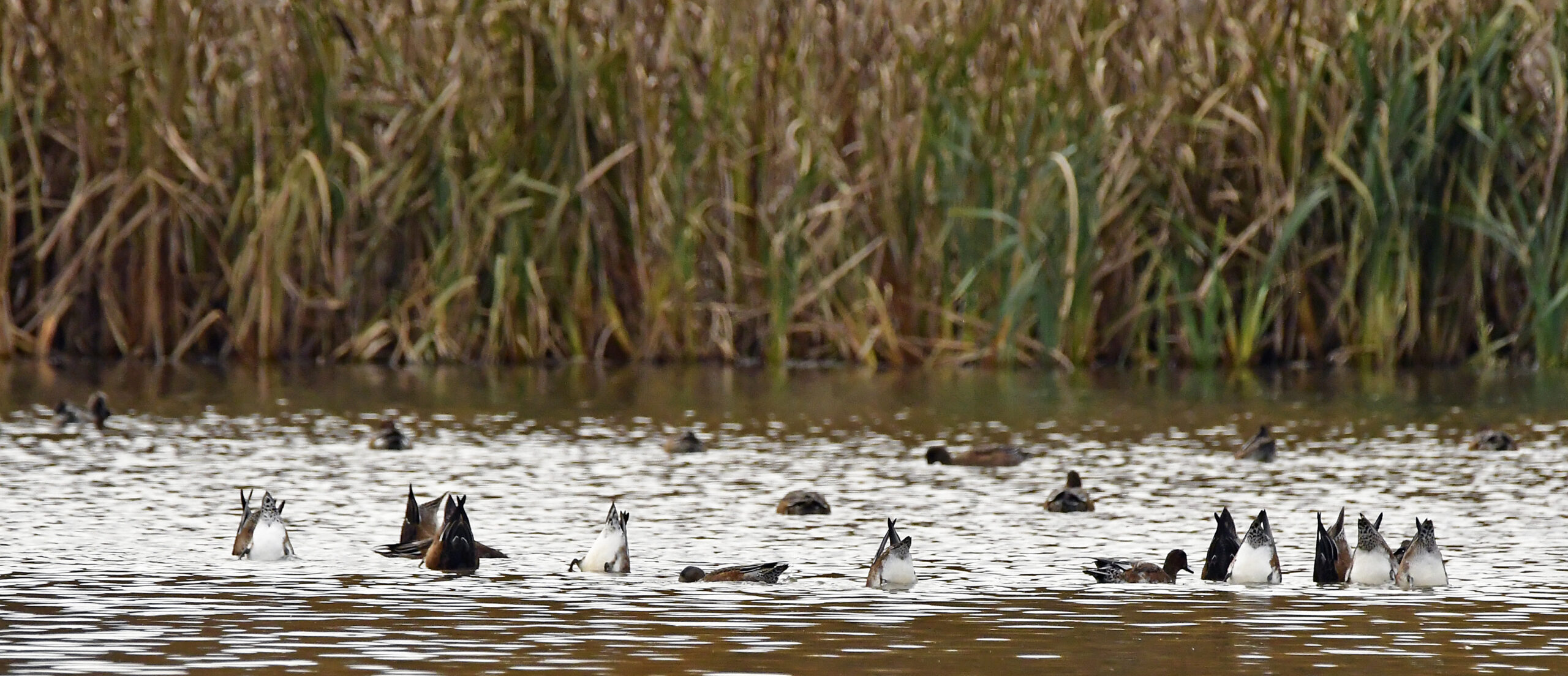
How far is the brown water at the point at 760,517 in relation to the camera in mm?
7129

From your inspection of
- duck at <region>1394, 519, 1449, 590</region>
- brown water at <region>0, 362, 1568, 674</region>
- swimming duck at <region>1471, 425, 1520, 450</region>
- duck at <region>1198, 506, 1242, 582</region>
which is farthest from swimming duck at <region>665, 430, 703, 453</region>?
duck at <region>1394, 519, 1449, 590</region>

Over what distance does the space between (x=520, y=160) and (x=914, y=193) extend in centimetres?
248

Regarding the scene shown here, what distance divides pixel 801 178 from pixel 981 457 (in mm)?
5231

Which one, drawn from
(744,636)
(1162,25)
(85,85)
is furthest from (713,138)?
(744,636)

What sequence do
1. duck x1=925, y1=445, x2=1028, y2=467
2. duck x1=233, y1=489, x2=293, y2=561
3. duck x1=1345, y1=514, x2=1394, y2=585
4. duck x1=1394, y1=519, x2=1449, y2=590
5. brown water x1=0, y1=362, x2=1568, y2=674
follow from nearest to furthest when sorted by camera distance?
brown water x1=0, y1=362, x2=1568, y2=674, duck x1=1394, y1=519, x2=1449, y2=590, duck x1=1345, y1=514, x2=1394, y2=585, duck x1=233, y1=489, x2=293, y2=561, duck x1=925, y1=445, x2=1028, y2=467

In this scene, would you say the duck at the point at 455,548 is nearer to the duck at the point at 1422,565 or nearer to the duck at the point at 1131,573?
the duck at the point at 1131,573

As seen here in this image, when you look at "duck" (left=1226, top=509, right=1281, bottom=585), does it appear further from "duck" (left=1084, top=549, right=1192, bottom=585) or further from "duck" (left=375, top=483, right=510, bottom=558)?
"duck" (left=375, top=483, right=510, bottom=558)

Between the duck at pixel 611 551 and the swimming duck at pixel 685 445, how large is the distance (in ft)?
12.9

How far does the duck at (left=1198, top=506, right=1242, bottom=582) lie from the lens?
28.1 feet

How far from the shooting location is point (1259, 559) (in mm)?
8375

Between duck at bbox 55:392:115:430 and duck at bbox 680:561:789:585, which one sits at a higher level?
duck at bbox 55:392:115:430

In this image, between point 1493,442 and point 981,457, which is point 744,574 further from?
point 1493,442

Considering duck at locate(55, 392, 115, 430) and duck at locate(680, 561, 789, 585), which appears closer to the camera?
duck at locate(680, 561, 789, 585)

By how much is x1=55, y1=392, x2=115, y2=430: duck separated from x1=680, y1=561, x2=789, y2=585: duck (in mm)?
5910
